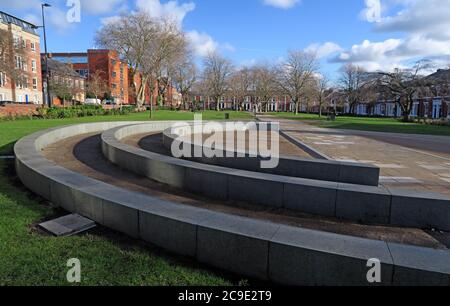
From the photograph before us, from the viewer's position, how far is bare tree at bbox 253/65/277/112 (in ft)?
281

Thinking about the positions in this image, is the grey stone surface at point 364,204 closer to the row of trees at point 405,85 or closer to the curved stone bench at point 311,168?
the curved stone bench at point 311,168

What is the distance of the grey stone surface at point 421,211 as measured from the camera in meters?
5.00

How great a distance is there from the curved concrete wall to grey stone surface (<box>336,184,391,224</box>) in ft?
6.33

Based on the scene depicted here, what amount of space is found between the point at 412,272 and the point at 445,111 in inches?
2923

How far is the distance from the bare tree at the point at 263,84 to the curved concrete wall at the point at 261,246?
261 ft

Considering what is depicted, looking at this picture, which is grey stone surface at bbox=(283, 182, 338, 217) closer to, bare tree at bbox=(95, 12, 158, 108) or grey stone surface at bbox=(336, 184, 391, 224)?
grey stone surface at bbox=(336, 184, 391, 224)

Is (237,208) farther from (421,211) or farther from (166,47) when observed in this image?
(166,47)

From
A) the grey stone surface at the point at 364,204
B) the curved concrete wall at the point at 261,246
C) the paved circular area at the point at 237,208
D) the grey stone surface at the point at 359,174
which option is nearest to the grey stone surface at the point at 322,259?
the curved concrete wall at the point at 261,246

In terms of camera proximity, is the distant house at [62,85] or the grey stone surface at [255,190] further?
the distant house at [62,85]

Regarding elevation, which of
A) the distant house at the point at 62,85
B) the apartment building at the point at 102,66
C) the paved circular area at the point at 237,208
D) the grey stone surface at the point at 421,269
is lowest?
the paved circular area at the point at 237,208

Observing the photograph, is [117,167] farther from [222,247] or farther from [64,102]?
[64,102]

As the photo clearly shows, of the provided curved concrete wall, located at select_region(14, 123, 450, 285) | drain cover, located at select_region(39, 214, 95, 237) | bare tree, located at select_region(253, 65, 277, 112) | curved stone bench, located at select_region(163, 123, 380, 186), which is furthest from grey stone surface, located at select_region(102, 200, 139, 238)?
bare tree, located at select_region(253, 65, 277, 112)

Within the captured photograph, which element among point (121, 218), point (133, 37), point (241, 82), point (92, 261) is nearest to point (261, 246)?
point (92, 261)

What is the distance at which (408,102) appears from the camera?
183ft
